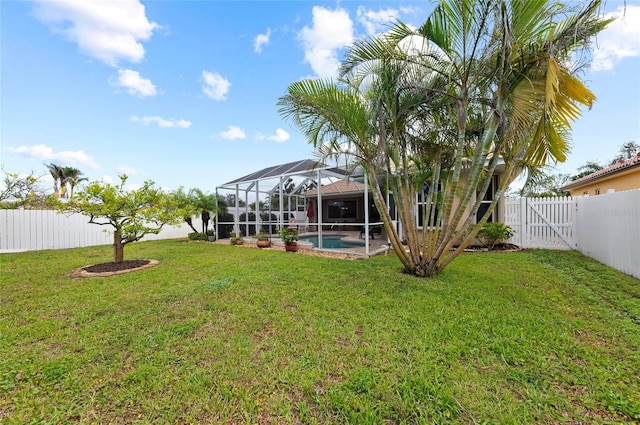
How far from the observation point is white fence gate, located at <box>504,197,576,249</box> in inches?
377

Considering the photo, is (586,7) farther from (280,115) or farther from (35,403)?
(35,403)

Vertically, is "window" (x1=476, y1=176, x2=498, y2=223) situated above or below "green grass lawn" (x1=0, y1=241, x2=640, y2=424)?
above

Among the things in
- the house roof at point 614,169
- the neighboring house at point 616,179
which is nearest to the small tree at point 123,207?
the neighboring house at point 616,179

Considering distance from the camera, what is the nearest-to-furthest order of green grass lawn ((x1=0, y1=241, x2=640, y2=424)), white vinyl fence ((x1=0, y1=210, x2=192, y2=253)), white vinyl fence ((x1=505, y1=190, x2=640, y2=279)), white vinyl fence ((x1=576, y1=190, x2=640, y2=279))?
green grass lawn ((x1=0, y1=241, x2=640, y2=424))
white vinyl fence ((x1=576, y1=190, x2=640, y2=279))
white vinyl fence ((x1=505, y1=190, x2=640, y2=279))
white vinyl fence ((x1=0, y1=210, x2=192, y2=253))

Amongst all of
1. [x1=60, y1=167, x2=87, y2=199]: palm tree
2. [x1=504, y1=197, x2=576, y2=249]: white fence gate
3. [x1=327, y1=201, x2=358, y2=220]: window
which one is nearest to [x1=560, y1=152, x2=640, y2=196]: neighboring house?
[x1=504, y1=197, x2=576, y2=249]: white fence gate

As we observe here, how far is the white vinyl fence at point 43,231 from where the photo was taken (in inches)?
413

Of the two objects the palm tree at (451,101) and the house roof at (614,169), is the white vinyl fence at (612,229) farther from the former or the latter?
the house roof at (614,169)

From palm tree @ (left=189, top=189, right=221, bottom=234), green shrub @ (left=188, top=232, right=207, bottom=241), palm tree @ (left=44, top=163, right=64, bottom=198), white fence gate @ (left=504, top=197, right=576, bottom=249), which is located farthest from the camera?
palm tree @ (left=44, top=163, right=64, bottom=198)

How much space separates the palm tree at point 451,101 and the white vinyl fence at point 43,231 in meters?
10.6

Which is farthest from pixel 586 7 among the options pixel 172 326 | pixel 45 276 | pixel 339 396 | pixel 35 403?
pixel 45 276

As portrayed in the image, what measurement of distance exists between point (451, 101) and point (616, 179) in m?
11.8

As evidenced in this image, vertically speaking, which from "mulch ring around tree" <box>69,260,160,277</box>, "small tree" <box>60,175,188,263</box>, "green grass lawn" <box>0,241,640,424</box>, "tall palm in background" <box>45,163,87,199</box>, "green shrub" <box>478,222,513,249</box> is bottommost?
"green grass lawn" <box>0,241,640,424</box>

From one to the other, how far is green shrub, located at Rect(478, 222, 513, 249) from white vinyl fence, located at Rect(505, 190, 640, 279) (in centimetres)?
101

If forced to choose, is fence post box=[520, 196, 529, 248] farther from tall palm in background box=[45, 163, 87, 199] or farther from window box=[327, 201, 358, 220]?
tall palm in background box=[45, 163, 87, 199]
